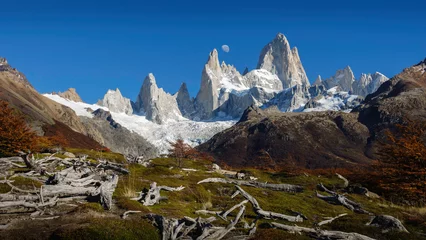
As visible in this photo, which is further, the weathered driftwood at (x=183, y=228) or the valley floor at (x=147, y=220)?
the weathered driftwood at (x=183, y=228)

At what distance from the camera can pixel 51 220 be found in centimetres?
1307

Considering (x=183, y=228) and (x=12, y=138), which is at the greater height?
(x=12, y=138)

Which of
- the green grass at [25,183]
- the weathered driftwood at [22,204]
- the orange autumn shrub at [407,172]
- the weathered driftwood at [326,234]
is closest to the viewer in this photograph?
the weathered driftwood at [326,234]

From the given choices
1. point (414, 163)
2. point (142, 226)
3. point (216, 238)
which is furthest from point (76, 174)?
point (414, 163)

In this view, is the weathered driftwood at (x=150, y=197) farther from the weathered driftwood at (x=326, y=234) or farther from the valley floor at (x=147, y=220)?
the weathered driftwood at (x=326, y=234)

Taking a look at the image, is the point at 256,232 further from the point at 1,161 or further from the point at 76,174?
the point at 1,161

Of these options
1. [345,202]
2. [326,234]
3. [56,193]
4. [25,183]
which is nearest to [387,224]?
[326,234]

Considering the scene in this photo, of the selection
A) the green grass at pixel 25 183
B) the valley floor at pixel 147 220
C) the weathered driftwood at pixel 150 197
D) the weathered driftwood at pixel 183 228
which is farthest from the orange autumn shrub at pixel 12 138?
the weathered driftwood at pixel 183 228

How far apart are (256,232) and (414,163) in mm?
22138

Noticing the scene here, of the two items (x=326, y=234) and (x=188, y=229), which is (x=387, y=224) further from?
(x=188, y=229)

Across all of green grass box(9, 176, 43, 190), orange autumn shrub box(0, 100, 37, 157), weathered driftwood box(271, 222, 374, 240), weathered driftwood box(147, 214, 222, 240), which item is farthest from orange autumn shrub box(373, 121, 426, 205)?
orange autumn shrub box(0, 100, 37, 157)

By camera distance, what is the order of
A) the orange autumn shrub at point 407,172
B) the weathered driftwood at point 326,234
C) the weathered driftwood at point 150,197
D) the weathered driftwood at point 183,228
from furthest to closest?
the orange autumn shrub at point 407,172
the weathered driftwood at point 150,197
the weathered driftwood at point 326,234
the weathered driftwood at point 183,228

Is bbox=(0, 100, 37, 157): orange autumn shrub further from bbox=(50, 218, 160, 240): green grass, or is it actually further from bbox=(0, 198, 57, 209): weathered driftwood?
bbox=(50, 218, 160, 240): green grass

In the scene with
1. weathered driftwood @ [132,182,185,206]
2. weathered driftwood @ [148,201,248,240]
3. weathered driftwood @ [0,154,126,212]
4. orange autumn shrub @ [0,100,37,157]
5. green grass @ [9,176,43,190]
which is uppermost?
orange autumn shrub @ [0,100,37,157]
